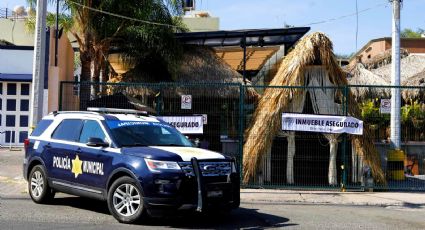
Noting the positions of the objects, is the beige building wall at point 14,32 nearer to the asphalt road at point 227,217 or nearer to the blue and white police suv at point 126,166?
the asphalt road at point 227,217

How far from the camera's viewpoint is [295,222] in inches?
358

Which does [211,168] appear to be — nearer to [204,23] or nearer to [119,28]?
[119,28]

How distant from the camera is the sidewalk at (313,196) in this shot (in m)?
11.7

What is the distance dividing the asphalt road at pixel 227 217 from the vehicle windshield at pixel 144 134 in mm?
1289

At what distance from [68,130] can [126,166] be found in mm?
2064

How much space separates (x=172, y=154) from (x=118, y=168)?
93 centimetres

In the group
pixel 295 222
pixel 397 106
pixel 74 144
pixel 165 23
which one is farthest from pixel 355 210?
pixel 165 23

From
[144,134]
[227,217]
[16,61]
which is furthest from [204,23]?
[227,217]

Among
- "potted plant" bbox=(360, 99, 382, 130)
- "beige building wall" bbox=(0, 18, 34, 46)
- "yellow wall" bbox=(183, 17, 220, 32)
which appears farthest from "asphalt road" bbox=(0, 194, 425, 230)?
"yellow wall" bbox=(183, 17, 220, 32)

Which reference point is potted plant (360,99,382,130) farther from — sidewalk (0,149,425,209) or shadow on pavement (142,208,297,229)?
shadow on pavement (142,208,297,229)

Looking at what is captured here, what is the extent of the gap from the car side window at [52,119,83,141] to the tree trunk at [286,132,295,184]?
6.07 metres

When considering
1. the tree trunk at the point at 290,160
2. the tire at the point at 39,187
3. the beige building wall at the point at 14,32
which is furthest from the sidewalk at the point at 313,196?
the beige building wall at the point at 14,32

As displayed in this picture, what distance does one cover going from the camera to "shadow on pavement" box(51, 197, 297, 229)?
333 inches

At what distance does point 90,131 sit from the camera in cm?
934
